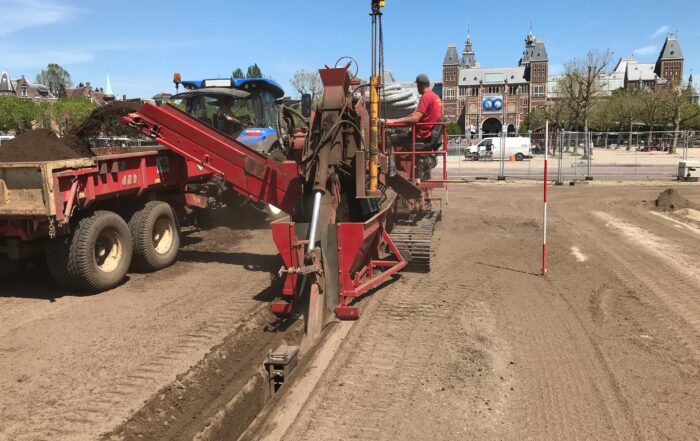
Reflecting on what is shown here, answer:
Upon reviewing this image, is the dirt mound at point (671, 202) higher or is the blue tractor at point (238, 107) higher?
the blue tractor at point (238, 107)

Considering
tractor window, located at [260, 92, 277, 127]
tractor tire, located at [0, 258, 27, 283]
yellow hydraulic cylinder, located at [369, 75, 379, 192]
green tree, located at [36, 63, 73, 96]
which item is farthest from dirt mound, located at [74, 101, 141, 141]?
green tree, located at [36, 63, 73, 96]

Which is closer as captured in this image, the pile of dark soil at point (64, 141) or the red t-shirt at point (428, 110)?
the pile of dark soil at point (64, 141)

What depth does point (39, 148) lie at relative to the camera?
654 cm

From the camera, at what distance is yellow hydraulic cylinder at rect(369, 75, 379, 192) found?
5.88 metres

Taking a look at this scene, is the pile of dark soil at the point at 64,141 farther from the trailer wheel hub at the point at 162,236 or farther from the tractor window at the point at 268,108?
the tractor window at the point at 268,108

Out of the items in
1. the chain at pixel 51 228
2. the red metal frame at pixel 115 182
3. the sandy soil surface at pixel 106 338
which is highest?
the red metal frame at pixel 115 182

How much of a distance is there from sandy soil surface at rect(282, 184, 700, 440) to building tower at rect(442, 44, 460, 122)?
114 m

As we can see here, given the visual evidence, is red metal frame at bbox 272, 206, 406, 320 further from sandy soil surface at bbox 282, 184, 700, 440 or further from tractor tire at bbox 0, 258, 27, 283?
tractor tire at bbox 0, 258, 27, 283

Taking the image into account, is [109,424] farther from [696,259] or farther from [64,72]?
[64,72]

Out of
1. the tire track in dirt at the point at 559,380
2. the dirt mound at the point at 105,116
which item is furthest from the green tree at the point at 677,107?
the dirt mound at the point at 105,116

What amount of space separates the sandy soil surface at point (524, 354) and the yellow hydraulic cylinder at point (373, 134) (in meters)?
1.42

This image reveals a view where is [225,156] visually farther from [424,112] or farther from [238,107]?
[238,107]

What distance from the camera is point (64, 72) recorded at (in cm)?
10950

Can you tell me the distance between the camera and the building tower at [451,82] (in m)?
118
